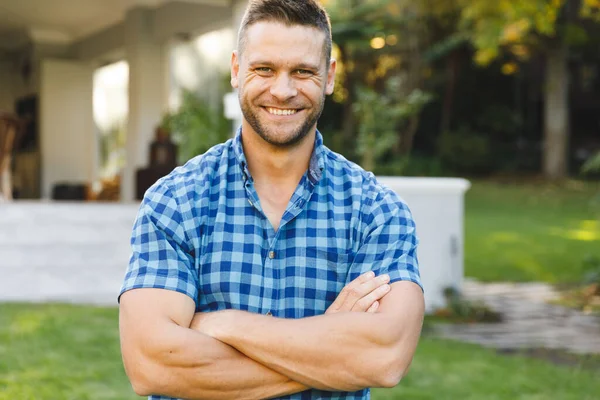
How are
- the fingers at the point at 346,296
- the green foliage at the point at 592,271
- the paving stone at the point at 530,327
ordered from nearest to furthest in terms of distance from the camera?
1. the fingers at the point at 346,296
2. the paving stone at the point at 530,327
3. the green foliage at the point at 592,271

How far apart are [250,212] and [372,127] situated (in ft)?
38.4

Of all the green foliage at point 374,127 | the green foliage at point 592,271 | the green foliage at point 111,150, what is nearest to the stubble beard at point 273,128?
the green foliage at point 592,271

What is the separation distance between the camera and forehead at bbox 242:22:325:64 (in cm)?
205

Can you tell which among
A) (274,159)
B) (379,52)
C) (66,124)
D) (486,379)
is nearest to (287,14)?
(274,159)

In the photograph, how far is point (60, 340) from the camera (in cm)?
525

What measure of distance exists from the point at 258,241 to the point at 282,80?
40 cm

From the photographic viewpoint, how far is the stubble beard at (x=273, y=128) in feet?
6.82

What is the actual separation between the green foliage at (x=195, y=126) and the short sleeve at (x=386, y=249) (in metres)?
6.72

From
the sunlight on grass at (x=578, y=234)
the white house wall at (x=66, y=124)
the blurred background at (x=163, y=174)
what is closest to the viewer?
the blurred background at (x=163, y=174)

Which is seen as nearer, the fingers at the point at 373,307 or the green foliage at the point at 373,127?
the fingers at the point at 373,307

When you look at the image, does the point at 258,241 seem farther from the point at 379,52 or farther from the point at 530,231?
the point at 379,52

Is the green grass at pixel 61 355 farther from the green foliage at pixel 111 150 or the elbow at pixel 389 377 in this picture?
the green foliage at pixel 111 150

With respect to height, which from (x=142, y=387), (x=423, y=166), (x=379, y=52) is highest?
(x=379, y=52)

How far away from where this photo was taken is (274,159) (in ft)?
7.00
